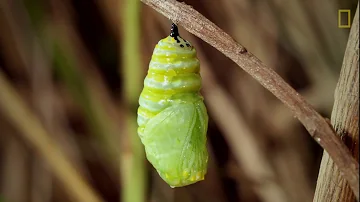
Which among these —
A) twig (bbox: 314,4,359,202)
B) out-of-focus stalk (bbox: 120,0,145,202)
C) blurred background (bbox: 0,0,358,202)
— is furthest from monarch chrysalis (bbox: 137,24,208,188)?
blurred background (bbox: 0,0,358,202)

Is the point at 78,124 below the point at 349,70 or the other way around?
below

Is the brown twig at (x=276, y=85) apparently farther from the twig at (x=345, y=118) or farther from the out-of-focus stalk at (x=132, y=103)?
the out-of-focus stalk at (x=132, y=103)

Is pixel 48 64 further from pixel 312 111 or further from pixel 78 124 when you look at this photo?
pixel 312 111

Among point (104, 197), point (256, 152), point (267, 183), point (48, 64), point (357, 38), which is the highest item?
point (357, 38)

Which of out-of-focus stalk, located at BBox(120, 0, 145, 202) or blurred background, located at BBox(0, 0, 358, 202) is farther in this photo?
blurred background, located at BBox(0, 0, 358, 202)

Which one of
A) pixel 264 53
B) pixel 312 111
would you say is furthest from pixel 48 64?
pixel 312 111

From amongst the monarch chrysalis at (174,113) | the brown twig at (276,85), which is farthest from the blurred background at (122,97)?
the brown twig at (276,85)

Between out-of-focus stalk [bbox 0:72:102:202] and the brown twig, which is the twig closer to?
the brown twig
